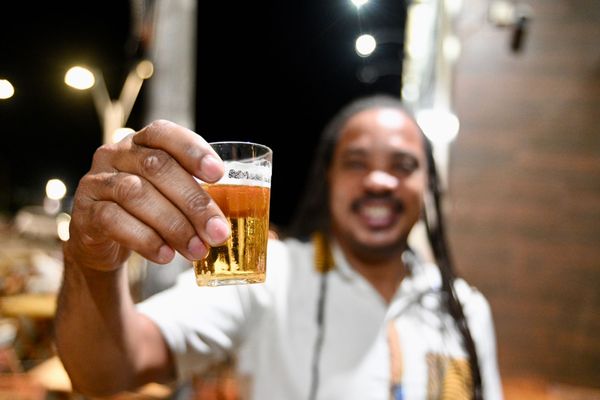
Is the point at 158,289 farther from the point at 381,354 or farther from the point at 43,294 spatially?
the point at 43,294

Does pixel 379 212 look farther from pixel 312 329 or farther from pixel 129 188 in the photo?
pixel 129 188

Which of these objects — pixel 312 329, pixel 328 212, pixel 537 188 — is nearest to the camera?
pixel 312 329

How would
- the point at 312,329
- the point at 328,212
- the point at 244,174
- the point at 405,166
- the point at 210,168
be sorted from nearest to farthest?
the point at 210,168 → the point at 244,174 → the point at 312,329 → the point at 405,166 → the point at 328,212

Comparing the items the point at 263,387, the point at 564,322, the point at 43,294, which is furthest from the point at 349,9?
the point at 43,294

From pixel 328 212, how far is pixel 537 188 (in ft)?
8.14

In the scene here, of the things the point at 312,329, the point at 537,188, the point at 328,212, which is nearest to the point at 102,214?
the point at 312,329

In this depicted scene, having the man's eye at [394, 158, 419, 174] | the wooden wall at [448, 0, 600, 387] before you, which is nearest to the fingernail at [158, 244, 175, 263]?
the man's eye at [394, 158, 419, 174]

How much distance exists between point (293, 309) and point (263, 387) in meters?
0.35

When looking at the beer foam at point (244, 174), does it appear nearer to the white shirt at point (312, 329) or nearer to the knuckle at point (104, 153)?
the knuckle at point (104, 153)

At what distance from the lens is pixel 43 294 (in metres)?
6.11

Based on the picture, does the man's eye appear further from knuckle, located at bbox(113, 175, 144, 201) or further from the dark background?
knuckle, located at bbox(113, 175, 144, 201)

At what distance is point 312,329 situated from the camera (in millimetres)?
2080

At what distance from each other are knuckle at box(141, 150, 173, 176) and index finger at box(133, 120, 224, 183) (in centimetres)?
1

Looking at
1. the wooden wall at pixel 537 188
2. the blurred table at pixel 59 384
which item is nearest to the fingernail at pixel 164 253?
the blurred table at pixel 59 384
